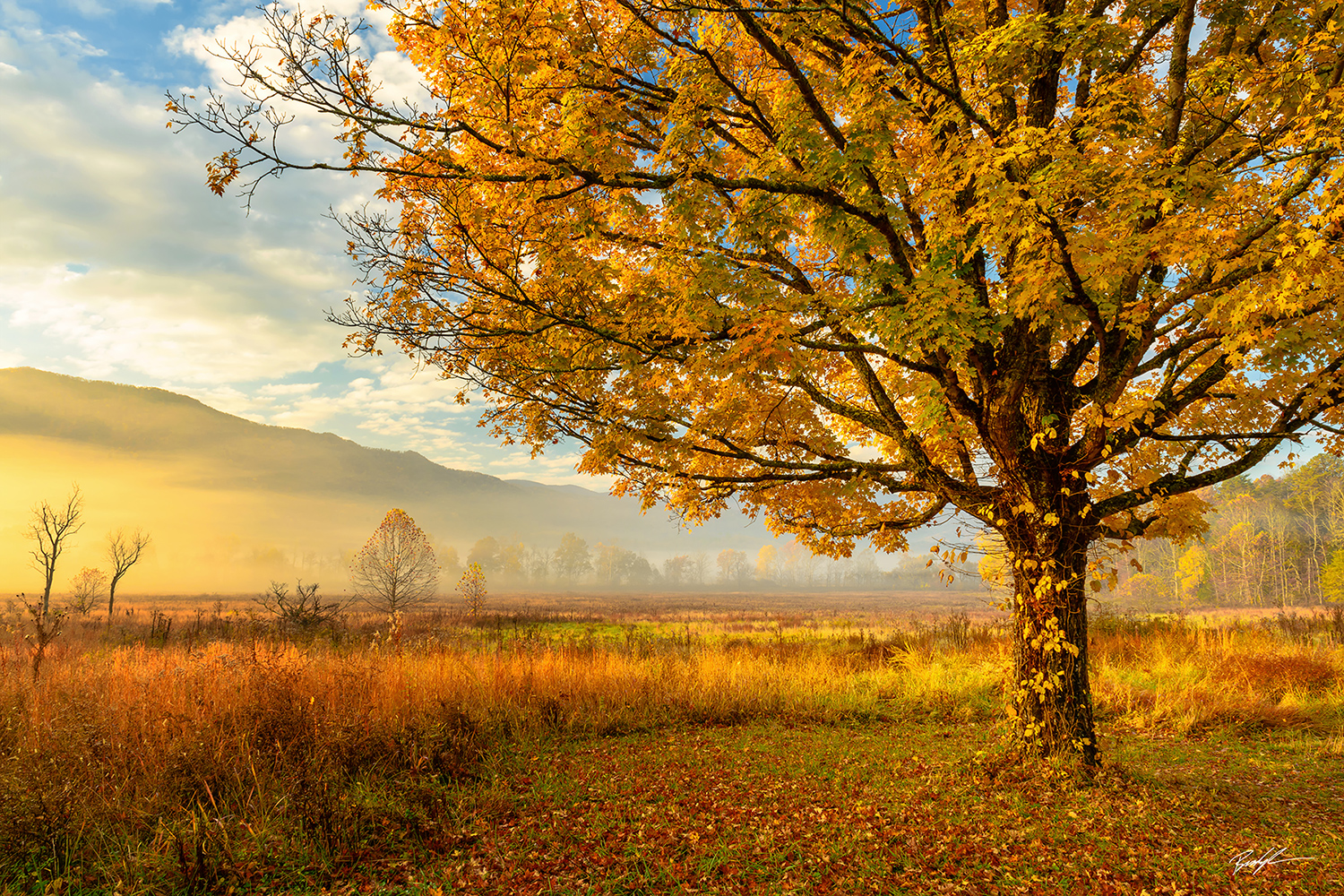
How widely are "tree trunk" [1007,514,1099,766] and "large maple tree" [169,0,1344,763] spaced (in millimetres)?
32

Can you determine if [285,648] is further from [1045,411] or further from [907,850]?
[1045,411]

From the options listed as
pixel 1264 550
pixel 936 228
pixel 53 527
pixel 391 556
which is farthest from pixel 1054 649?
pixel 1264 550

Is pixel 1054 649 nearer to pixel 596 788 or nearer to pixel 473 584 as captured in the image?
pixel 596 788

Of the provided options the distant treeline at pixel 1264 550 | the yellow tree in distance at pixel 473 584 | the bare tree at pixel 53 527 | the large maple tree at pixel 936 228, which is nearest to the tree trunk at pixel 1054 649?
the large maple tree at pixel 936 228

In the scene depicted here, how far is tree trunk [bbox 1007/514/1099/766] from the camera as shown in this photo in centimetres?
586

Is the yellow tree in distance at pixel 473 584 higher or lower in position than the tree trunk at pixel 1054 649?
lower

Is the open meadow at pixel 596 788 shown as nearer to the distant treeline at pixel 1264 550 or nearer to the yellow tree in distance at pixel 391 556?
the yellow tree in distance at pixel 391 556

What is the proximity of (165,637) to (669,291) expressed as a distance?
1963 cm

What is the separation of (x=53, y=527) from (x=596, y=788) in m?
48.2

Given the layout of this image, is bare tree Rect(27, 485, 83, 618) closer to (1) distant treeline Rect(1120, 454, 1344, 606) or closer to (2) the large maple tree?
(2) the large maple tree

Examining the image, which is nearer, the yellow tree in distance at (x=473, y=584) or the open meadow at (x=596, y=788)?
→ the open meadow at (x=596, y=788)

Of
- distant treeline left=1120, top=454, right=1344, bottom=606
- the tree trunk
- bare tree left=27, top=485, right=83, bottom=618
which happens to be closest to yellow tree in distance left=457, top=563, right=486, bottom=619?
the tree trunk

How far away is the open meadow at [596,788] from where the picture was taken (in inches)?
159

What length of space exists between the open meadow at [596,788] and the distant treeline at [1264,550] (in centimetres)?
5792
